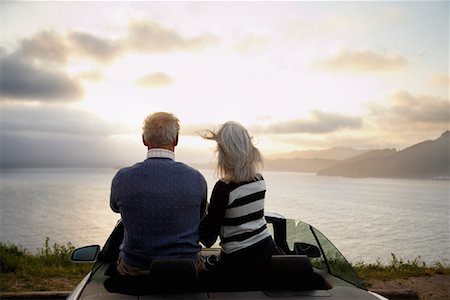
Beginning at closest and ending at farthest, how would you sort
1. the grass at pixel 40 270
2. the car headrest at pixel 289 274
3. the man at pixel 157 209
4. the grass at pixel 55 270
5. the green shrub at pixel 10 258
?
the car headrest at pixel 289 274, the man at pixel 157 209, the grass at pixel 40 270, the grass at pixel 55 270, the green shrub at pixel 10 258

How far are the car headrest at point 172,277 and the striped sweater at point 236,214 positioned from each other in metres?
0.65

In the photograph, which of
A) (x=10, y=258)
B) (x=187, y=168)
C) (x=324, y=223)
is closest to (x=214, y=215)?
(x=187, y=168)

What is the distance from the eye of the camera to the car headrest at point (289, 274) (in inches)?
109

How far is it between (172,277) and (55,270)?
25.1 feet

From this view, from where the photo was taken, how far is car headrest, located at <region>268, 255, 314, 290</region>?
2.77 metres

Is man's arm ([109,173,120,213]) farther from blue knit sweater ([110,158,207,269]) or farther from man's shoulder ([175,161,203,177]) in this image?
man's shoulder ([175,161,203,177])

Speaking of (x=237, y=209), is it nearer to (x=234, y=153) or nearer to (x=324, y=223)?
(x=234, y=153)

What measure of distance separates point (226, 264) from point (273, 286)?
578mm

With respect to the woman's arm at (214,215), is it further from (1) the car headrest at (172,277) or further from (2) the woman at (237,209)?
(1) the car headrest at (172,277)

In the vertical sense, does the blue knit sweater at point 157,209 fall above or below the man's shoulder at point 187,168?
below

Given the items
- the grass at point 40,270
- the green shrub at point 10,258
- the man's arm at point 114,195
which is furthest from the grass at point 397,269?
the man's arm at point 114,195

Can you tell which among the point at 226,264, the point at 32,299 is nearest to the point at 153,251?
the point at 226,264

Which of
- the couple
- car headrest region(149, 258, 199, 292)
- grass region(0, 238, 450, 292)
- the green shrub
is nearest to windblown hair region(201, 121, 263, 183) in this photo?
the couple

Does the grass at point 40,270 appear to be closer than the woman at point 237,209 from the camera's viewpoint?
No
